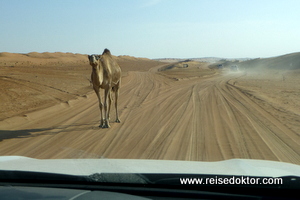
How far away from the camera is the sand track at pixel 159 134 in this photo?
7125 millimetres

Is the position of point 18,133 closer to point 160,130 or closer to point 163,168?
point 160,130

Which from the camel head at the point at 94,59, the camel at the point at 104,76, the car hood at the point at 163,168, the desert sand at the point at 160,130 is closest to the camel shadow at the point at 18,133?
the desert sand at the point at 160,130

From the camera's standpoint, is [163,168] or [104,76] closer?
[163,168]

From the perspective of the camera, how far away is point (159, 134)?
8.91 meters

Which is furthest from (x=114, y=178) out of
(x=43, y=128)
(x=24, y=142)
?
(x=43, y=128)

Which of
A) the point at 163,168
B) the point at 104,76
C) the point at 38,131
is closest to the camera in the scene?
the point at 163,168

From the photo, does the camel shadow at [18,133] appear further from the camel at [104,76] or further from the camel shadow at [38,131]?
the camel at [104,76]

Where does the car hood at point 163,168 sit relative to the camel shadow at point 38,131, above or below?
above

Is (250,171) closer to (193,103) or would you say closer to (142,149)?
(142,149)

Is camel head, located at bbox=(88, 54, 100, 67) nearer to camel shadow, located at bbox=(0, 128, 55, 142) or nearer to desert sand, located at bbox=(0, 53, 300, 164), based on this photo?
desert sand, located at bbox=(0, 53, 300, 164)

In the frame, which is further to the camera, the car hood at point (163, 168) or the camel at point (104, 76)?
the camel at point (104, 76)

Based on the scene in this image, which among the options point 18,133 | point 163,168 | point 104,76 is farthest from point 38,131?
point 163,168

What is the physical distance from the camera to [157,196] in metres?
2.60

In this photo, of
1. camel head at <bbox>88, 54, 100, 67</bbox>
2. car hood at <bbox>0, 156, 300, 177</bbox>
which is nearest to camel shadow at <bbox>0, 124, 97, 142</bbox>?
camel head at <bbox>88, 54, 100, 67</bbox>
